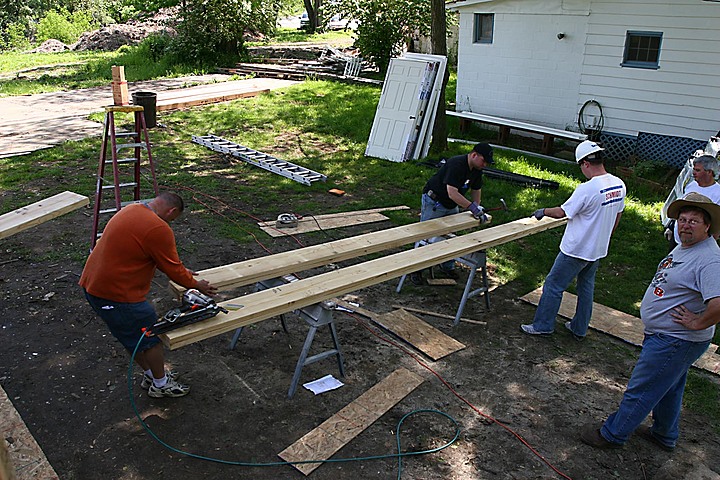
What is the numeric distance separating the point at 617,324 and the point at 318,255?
3.39m

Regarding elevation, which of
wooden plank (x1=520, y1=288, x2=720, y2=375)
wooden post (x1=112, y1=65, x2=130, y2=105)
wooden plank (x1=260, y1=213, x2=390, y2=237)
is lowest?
wooden plank (x1=520, y1=288, x2=720, y2=375)

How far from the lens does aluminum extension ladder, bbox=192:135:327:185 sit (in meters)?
10.5

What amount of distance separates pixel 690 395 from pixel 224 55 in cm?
2011

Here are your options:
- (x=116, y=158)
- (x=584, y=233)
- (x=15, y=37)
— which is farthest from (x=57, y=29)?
(x=584, y=233)

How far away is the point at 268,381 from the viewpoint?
5.09 meters

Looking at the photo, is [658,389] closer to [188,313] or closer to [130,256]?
[188,313]

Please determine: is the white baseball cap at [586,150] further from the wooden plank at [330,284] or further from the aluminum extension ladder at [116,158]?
the aluminum extension ladder at [116,158]

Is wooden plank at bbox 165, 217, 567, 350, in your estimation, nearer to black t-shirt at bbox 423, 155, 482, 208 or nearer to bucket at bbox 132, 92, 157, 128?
black t-shirt at bbox 423, 155, 482, 208

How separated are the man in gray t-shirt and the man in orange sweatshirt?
3296mm

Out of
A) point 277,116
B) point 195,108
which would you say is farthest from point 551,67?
point 195,108

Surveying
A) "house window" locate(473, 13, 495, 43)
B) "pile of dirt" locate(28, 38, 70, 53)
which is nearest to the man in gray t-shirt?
"house window" locate(473, 13, 495, 43)

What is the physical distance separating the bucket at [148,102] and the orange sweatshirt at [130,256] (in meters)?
7.59

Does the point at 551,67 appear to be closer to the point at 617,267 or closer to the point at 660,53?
the point at 660,53

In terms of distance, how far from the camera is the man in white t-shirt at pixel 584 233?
550cm
